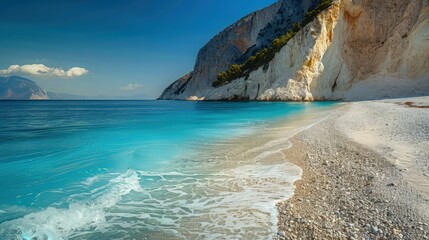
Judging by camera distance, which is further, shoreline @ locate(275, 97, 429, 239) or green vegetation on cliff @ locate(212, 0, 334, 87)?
green vegetation on cliff @ locate(212, 0, 334, 87)

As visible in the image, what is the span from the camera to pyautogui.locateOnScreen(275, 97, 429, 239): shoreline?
3701mm

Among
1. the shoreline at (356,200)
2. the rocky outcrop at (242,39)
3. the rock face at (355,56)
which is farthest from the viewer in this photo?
the rocky outcrop at (242,39)

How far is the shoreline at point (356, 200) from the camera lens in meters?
3.70

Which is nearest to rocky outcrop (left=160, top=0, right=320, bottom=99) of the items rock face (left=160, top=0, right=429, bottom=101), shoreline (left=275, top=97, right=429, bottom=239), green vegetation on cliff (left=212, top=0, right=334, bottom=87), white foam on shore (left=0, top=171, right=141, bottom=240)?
green vegetation on cliff (left=212, top=0, right=334, bottom=87)

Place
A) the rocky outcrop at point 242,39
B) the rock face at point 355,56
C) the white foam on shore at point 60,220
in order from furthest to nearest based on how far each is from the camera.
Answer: the rocky outcrop at point 242,39
the rock face at point 355,56
the white foam on shore at point 60,220

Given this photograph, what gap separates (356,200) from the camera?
15.3 ft

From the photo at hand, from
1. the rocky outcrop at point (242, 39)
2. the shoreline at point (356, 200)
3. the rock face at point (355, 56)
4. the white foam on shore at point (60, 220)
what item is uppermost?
the rocky outcrop at point (242, 39)

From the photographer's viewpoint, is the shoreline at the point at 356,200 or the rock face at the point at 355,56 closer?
the shoreline at the point at 356,200

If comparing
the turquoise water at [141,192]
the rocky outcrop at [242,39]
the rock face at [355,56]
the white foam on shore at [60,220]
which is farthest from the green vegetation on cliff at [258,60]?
the white foam on shore at [60,220]

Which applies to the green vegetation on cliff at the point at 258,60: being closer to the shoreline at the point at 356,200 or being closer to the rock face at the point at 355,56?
the rock face at the point at 355,56

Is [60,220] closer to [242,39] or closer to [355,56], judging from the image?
[355,56]

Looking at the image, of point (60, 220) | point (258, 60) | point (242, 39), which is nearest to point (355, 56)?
point (258, 60)

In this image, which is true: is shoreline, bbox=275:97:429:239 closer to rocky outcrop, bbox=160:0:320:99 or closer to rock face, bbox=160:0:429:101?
rock face, bbox=160:0:429:101

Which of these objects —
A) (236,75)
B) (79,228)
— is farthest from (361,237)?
(236,75)
